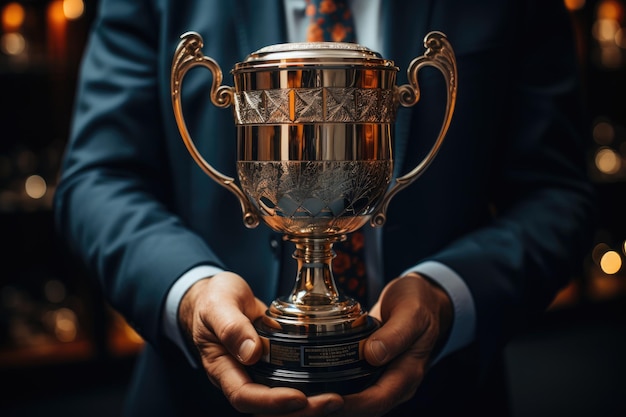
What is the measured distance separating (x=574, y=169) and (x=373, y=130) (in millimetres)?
460

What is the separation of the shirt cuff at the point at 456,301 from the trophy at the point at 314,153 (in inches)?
5.1

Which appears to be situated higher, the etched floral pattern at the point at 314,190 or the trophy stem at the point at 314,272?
the etched floral pattern at the point at 314,190

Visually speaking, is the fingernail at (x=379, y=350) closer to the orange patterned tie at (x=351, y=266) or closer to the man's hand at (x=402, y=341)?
the man's hand at (x=402, y=341)

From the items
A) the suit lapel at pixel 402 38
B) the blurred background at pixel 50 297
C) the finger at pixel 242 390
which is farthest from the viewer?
the blurred background at pixel 50 297

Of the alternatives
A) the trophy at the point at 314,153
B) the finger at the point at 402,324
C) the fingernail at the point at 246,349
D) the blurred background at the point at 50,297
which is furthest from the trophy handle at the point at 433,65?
the blurred background at the point at 50,297

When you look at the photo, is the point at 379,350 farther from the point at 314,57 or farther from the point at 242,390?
the point at 314,57

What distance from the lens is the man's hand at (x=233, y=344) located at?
64 centimetres

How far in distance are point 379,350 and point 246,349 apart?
0.13 meters

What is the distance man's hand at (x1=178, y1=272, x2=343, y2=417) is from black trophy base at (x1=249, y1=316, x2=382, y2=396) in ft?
0.07

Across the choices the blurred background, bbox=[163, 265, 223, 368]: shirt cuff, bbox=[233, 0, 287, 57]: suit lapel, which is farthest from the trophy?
the blurred background

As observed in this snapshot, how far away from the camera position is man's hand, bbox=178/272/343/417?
0.64 meters

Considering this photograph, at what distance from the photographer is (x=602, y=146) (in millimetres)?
3176

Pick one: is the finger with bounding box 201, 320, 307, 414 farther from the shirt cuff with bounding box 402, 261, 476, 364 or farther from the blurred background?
the blurred background

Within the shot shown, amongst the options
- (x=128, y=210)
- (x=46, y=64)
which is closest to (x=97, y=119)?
(x=128, y=210)
